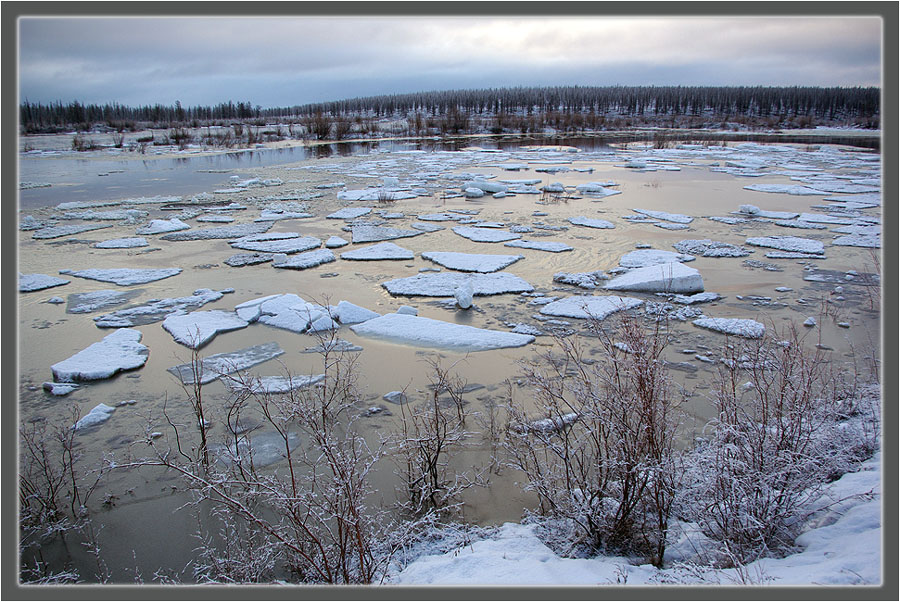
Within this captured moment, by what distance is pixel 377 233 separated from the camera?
32.2 ft

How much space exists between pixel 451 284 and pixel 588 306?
190 cm

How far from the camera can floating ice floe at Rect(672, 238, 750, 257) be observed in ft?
27.2

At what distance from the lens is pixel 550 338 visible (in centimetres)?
538

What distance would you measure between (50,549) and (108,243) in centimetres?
792

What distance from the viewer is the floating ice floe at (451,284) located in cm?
677

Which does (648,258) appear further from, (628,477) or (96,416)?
(96,416)

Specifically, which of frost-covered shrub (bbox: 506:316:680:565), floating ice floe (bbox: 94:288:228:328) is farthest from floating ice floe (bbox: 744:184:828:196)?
floating ice floe (bbox: 94:288:228:328)

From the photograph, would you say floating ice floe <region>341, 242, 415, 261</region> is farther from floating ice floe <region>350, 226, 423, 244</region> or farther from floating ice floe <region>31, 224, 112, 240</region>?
floating ice floe <region>31, 224, 112, 240</region>

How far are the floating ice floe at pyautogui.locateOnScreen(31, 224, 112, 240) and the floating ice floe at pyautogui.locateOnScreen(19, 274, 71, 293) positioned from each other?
284 cm

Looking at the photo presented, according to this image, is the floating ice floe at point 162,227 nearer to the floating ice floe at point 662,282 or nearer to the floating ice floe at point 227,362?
the floating ice floe at point 227,362

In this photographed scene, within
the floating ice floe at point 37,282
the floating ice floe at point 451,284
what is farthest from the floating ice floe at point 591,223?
the floating ice floe at point 37,282

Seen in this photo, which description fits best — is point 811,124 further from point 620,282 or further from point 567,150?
point 620,282

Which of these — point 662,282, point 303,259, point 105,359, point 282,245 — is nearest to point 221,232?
point 282,245

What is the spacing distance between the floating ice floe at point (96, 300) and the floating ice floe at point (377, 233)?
12.1 feet
